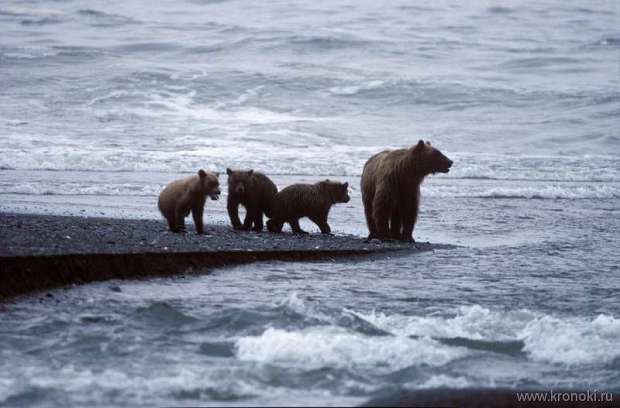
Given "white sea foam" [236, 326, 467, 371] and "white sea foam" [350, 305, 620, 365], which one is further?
"white sea foam" [350, 305, 620, 365]

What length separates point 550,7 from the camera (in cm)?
5038

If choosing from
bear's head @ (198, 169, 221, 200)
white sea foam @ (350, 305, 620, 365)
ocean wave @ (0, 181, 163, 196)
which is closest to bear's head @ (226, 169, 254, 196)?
bear's head @ (198, 169, 221, 200)

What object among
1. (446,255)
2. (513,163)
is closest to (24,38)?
(513,163)

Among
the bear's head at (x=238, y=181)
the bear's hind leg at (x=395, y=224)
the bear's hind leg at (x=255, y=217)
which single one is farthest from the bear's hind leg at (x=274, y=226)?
the bear's hind leg at (x=395, y=224)

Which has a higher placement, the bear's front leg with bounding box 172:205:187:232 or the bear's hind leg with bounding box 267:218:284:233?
the bear's front leg with bounding box 172:205:187:232

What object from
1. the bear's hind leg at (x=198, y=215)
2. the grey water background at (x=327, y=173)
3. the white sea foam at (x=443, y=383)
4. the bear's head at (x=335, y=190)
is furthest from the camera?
the bear's head at (x=335, y=190)

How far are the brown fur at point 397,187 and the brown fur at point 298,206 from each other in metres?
0.53

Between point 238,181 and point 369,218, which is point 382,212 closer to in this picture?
point 369,218

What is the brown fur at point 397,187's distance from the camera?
12070 mm

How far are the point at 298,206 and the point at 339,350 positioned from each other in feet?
17.7

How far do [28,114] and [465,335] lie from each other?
72.7 feet

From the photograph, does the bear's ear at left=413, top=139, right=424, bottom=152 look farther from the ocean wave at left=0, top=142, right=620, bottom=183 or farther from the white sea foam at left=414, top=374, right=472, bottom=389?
the ocean wave at left=0, top=142, right=620, bottom=183

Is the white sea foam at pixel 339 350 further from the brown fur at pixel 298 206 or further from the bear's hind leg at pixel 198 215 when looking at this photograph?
the brown fur at pixel 298 206

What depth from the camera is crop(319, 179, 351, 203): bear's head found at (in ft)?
42.1
